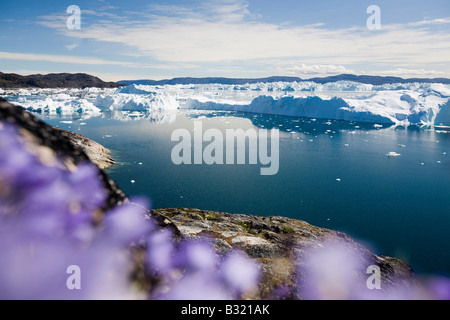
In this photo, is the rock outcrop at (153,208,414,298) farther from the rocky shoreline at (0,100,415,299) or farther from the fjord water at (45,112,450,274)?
the fjord water at (45,112,450,274)

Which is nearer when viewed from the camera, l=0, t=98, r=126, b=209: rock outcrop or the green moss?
l=0, t=98, r=126, b=209: rock outcrop

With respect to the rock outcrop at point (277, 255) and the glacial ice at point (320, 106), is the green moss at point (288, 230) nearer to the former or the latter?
the rock outcrop at point (277, 255)

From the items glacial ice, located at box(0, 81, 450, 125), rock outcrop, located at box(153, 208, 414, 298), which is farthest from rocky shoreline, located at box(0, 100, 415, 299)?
glacial ice, located at box(0, 81, 450, 125)

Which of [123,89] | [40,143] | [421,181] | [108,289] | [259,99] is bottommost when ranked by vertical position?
[421,181]

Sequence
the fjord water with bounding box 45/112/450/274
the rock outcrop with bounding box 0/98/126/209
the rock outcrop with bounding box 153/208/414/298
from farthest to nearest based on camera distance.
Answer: the fjord water with bounding box 45/112/450/274, the rock outcrop with bounding box 153/208/414/298, the rock outcrop with bounding box 0/98/126/209

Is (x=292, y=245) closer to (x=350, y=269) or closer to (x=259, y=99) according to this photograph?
(x=350, y=269)

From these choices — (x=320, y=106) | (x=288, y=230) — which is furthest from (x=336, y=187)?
(x=320, y=106)

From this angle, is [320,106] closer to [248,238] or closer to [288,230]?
[288,230]
